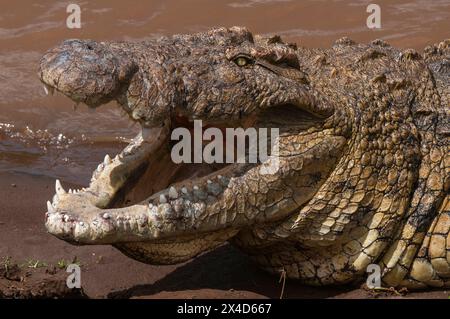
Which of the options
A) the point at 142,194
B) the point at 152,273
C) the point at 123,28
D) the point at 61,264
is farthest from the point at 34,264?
the point at 123,28

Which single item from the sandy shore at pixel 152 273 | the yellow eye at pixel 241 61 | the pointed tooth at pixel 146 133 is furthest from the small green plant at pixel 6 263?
the yellow eye at pixel 241 61

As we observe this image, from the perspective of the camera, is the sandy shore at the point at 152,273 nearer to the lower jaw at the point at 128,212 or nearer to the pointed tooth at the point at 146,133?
the lower jaw at the point at 128,212

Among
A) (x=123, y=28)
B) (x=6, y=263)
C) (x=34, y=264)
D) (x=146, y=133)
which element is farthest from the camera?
(x=123, y=28)

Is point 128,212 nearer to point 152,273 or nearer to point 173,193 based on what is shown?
point 173,193

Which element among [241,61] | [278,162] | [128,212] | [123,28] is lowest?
[128,212]

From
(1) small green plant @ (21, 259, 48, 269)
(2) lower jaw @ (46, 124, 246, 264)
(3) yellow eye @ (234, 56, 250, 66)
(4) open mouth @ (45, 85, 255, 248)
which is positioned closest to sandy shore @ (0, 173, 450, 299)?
(1) small green plant @ (21, 259, 48, 269)

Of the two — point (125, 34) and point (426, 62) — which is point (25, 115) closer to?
point (125, 34)

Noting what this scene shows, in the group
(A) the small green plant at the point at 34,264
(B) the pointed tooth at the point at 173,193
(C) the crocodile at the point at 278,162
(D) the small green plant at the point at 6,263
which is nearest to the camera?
(C) the crocodile at the point at 278,162

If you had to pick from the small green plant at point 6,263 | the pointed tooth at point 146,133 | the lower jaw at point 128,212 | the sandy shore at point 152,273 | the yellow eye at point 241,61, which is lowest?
the sandy shore at point 152,273
